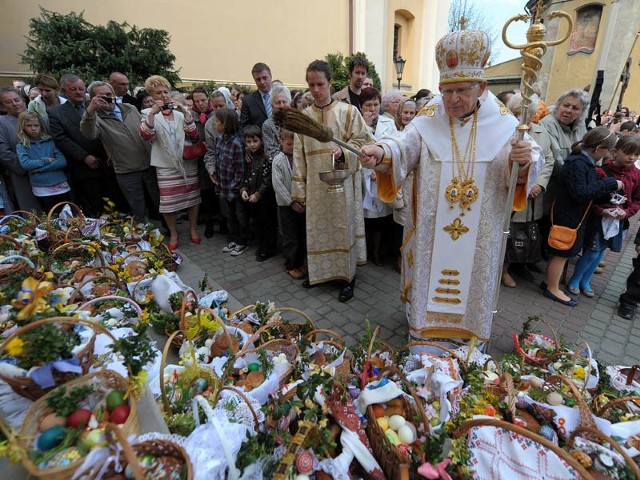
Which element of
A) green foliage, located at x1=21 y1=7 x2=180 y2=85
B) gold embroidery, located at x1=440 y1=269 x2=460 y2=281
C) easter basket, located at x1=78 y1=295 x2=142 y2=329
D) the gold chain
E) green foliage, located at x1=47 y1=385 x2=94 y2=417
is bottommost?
easter basket, located at x1=78 y1=295 x2=142 y2=329

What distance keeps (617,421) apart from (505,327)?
1.64 m

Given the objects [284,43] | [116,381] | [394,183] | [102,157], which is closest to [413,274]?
[394,183]

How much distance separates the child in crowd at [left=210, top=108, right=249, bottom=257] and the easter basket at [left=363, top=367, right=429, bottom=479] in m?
3.77

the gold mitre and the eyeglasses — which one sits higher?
the gold mitre

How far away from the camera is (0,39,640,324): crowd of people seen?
3.29 metres

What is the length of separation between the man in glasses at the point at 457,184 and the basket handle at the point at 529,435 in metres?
1.15

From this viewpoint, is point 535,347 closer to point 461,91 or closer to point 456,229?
point 456,229

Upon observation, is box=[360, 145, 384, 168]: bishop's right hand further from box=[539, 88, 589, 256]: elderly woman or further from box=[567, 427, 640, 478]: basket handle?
box=[539, 88, 589, 256]: elderly woman

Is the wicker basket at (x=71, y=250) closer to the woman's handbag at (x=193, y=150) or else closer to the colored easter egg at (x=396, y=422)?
the woman's handbag at (x=193, y=150)

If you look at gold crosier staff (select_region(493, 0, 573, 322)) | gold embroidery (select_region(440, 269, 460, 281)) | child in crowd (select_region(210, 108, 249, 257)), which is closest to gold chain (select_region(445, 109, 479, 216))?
gold crosier staff (select_region(493, 0, 573, 322))

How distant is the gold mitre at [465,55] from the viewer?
1.91 meters

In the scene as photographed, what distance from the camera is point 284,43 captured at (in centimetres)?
1633

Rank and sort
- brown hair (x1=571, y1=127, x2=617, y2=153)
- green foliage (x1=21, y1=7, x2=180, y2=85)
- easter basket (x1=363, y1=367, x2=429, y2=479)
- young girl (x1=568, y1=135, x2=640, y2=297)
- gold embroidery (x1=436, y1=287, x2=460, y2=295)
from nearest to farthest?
1. easter basket (x1=363, y1=367, x2=429, y2=479)
2. gold embroidery (x1=436, y1=287, x2=460, y2=295)
3. brown hair (x1=571, y1=127, x2=617, y2=153)
4. young girl (x1=568, y1=135, x2=640, y2=297)
5. green foliage (x1=21, y1=7, x2=180, y2=85)

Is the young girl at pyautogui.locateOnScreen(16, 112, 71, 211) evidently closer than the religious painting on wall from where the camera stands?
Yes
